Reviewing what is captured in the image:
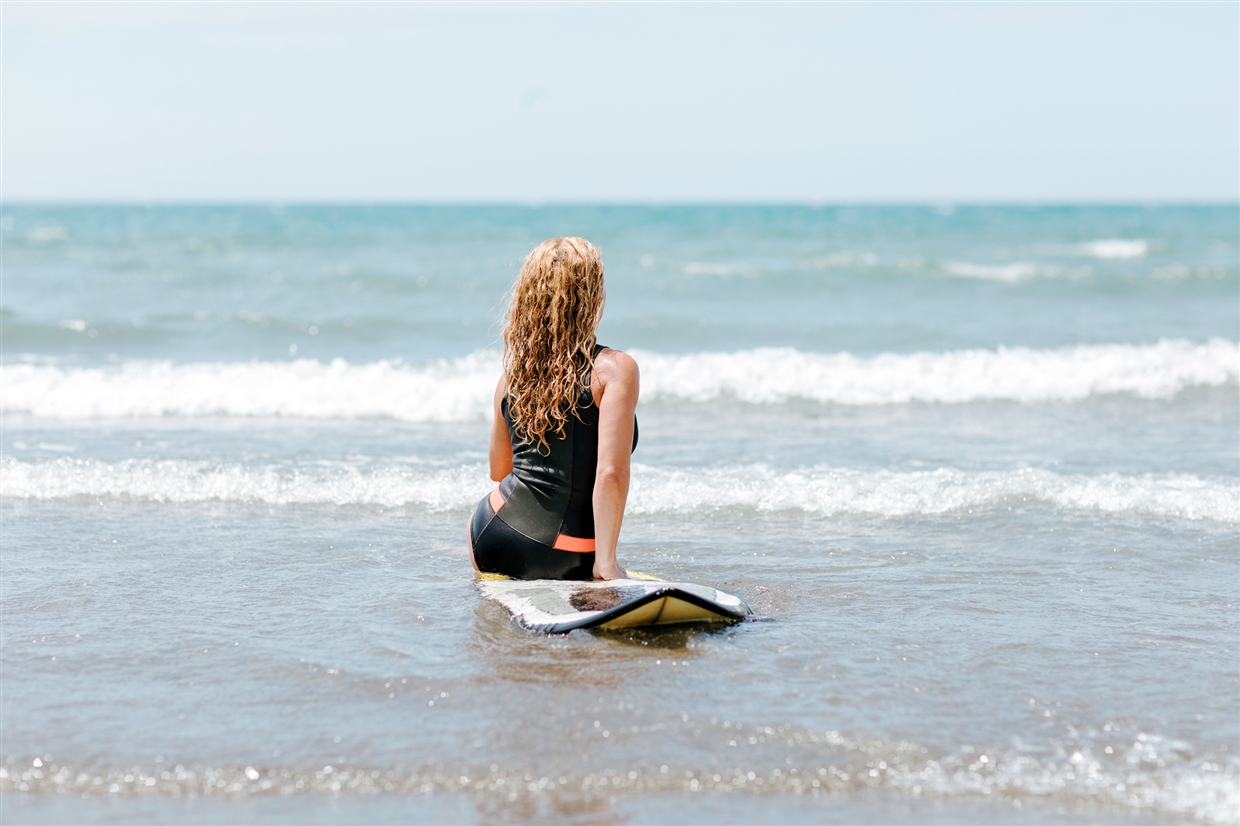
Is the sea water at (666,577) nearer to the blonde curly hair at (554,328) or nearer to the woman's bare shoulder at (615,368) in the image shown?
the blonde curly hair at (554,328)

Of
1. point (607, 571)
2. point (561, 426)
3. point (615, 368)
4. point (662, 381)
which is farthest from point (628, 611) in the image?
point (662, 381)

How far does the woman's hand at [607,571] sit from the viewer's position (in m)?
4.54

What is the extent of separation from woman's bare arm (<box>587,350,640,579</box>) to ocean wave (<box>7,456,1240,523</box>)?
7.12ft

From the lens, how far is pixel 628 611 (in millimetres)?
4121

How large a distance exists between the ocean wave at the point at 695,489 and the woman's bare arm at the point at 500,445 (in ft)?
6.12

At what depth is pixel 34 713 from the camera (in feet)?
11.7

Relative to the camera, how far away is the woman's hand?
14.9 feet

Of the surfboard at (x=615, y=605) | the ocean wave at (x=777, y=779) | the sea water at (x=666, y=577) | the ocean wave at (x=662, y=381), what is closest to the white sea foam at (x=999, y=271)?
the sea water at (x=666, y=577)

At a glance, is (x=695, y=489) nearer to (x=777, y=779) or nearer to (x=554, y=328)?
(x=554, y=328)

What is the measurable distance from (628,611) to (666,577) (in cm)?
114

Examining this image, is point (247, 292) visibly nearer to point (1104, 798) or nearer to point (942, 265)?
point (942, 265)

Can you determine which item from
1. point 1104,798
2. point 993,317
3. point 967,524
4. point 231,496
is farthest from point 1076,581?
point 993,317

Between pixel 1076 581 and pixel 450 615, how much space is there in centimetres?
304

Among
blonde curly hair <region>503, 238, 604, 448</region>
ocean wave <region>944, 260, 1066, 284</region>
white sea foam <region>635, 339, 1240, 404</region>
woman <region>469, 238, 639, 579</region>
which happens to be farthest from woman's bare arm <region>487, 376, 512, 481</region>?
ocean wave <region>944, 260, 1066, 284</region>
